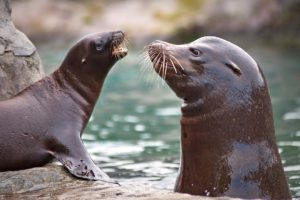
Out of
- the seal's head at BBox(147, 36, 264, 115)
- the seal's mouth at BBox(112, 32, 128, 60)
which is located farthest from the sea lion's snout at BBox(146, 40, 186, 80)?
the seal's mouth at BBox(112, 32, 128, 60)

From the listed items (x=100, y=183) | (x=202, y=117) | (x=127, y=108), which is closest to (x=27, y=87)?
(x=100, y=183)

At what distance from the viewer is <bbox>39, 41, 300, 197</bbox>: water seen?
24.3 feet

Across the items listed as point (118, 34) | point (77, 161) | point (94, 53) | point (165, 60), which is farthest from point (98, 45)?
point (165, 60)

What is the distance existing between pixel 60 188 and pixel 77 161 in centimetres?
46

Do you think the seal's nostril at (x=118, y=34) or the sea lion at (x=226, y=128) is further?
the seal's nostril at (x=118, y=34)

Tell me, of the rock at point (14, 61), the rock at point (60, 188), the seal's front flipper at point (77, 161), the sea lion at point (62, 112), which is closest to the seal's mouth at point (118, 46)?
the sea lion at point (62, 112)

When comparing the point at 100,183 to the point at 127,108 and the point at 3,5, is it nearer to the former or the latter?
the point at 3,5

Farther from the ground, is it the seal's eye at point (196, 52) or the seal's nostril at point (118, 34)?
the seal's nostril at point (118, 34)

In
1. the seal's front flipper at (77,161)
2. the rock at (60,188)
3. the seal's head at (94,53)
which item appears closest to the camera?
the rock at (60,188)

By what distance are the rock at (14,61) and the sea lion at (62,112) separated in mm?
201

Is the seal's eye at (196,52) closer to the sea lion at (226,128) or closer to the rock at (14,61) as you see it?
the sea lion at (226,128)

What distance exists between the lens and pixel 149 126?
35.6 ft

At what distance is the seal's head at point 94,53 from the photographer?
6.52m

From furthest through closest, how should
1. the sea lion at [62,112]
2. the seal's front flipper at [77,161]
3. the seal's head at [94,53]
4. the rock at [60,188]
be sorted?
the seal's head at [94,53] < the sea lion at [62,112] < the seal's front flipper at [77,161] < the rock at [60,188]
